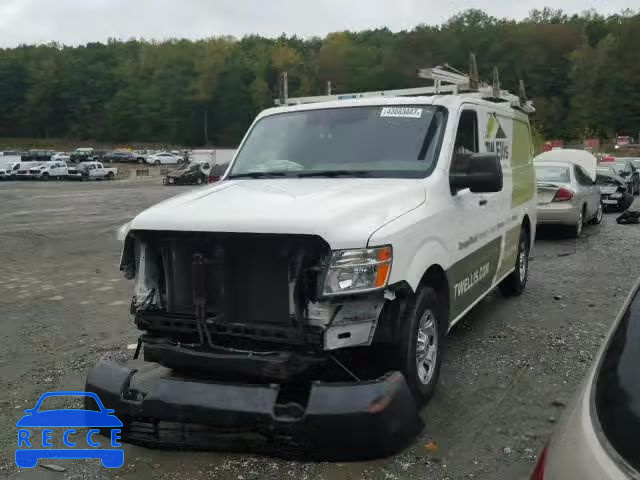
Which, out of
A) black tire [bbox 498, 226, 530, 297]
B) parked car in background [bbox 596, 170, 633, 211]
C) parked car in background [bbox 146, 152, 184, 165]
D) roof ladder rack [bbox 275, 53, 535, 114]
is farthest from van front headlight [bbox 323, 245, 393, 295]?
parked car in background [bbox 146, 152, 184, 165]

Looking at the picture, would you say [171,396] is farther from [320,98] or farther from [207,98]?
[207,98]

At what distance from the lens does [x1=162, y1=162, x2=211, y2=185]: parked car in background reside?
4600 centimetres

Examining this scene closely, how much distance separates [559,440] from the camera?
1777 millimetres

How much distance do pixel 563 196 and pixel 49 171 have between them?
5164 centimetres

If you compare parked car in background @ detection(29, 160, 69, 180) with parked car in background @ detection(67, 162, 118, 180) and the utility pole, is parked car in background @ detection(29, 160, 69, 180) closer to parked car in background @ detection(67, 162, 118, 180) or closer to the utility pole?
parked car in background @ detection(67, 162, 118, 180)

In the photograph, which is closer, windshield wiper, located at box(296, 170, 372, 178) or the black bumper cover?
the black bumper cover

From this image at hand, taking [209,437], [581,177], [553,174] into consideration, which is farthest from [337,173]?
[581,177]

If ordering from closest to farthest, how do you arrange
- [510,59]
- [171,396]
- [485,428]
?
[171,396] → [485,428] → [510,59]

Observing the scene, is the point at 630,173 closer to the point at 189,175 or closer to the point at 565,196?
the point at 565,196

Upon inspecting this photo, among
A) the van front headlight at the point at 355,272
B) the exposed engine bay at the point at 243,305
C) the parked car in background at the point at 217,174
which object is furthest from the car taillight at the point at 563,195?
the van front headlight at the point at 355,272

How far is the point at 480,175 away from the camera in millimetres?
4637

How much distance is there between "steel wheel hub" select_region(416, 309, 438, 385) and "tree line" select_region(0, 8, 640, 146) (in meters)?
107

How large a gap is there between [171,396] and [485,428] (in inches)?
78.3

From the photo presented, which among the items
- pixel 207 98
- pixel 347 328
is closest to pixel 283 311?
pixel 347 328
